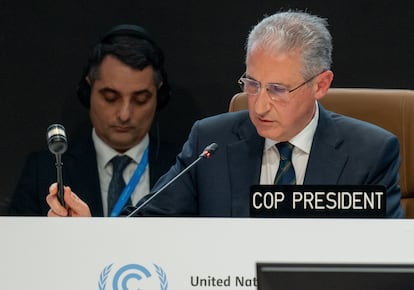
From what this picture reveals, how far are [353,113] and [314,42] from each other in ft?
0.98

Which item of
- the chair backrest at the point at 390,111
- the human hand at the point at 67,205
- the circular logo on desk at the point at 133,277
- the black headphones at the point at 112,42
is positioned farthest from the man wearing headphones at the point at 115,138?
the circular logo on desk at the point at 133,277

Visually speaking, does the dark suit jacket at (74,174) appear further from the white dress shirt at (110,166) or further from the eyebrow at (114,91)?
the eyebrow at (114,91)

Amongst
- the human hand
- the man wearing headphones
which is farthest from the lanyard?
the human hand

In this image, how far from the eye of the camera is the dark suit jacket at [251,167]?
2844mm

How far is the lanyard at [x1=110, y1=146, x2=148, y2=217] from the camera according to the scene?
148 inches

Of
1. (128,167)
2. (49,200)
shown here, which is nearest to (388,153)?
(49,200)

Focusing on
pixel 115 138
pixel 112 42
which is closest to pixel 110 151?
pixel 115 138

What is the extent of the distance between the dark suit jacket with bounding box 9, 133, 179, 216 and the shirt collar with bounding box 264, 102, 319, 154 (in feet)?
3.31

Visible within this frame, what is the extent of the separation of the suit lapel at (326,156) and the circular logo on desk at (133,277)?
1.07 metres

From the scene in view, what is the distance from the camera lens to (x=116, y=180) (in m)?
3.83

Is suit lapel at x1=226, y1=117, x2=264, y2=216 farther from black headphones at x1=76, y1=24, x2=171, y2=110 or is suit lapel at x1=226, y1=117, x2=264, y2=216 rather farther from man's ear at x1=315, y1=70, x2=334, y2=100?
black headphones at x1=76, y1=24, x2=171, y2=110

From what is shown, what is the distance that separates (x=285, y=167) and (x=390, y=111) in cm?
42

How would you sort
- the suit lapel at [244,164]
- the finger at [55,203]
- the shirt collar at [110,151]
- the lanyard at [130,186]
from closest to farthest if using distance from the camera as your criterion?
the finger at [55,203] → the suit lapel at [244,164] → the lanyard at [130,186] → the shirt collar at [110,151]

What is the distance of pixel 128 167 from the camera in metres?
3.90
